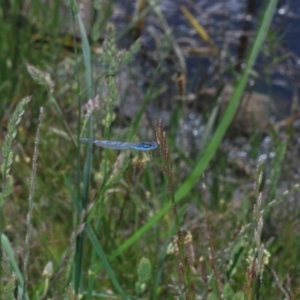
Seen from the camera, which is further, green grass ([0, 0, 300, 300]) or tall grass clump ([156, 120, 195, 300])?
green grass ([0, 0, 300, 300])

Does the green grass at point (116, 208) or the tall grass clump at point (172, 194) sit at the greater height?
the tall grass clump at point (172, 194)

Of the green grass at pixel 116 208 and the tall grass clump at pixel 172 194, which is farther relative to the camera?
the green grass at pixel 116 208

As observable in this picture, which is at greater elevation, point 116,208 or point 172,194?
point 172,194

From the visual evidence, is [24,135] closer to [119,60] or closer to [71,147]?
[71,147]

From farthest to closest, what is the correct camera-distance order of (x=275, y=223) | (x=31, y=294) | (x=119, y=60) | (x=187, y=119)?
1. (x=187, y=119)
2. (x=275, y=223)
3. (x=31, y=294)
4. (x=119, y=60)

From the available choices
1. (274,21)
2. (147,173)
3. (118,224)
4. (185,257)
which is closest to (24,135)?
(147,173)

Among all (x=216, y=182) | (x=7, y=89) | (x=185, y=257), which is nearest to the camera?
(x=185, y=257)

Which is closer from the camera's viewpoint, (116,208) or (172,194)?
Result: (172,194)

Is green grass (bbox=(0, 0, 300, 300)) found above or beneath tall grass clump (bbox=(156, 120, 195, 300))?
beneath
